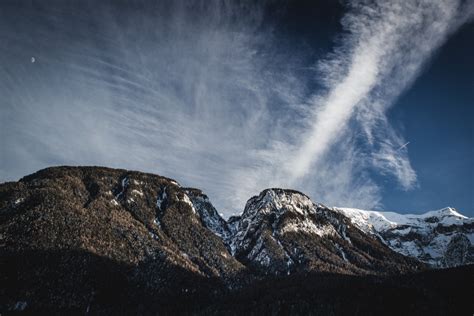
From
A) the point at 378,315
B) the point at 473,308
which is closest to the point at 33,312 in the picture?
the point at 378,315

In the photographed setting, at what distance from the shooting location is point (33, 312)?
200 metres

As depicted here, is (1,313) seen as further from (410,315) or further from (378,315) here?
(410,315)

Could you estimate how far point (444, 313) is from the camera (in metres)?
193

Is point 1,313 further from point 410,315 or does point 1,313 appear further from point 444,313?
point 444,313

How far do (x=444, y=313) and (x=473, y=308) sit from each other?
1425 centimetres

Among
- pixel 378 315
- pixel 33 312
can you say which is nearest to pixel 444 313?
pixel 378 315

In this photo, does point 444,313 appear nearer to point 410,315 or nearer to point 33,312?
point 410,315

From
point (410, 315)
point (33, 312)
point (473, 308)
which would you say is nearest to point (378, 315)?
point (410, 315)

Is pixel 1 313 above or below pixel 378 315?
below

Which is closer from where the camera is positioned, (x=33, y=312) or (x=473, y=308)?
(x=473, y=308)

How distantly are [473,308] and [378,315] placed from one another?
158 ft

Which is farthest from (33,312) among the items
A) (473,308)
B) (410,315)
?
(473,308)

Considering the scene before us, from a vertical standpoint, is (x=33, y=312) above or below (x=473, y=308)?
below

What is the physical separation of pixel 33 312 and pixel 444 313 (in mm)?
227764
